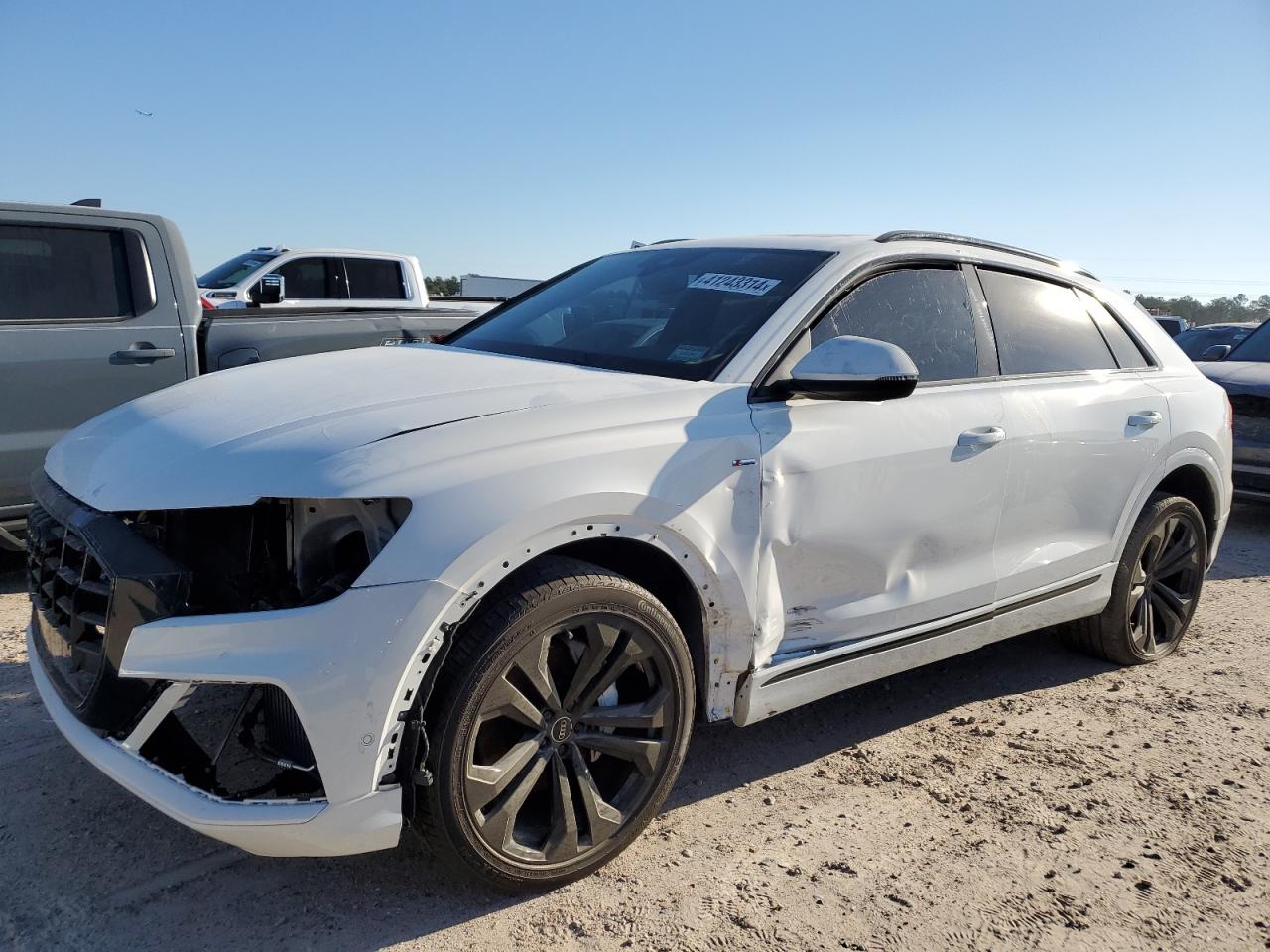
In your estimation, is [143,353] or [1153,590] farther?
[143,353]

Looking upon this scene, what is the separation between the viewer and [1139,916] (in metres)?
2.80

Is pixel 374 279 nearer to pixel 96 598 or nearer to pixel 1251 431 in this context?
pixel 1251 431

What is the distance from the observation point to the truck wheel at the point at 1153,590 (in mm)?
4508

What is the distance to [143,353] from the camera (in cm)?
550

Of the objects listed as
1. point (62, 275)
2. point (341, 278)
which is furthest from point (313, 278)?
point (62, 275)

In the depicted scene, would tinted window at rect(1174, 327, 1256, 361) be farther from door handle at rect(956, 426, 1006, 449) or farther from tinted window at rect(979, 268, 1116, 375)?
door handle at rect(956, 426, 1006, 449)

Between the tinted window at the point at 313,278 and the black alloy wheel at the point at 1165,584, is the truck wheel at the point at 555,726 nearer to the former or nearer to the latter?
the black alloy wheel at the point at 1165,584

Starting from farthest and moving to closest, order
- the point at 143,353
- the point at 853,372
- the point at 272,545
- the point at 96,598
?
1. the point at 143,353
2. the point at 853,372
3. the point at 272,545
4. the point at 96,598

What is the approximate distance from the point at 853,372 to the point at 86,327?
4.26m

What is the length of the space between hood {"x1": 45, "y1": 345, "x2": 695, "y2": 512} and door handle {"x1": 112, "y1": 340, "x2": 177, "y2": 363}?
93.7 inches

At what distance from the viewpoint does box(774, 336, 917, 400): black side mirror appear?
2.96 m

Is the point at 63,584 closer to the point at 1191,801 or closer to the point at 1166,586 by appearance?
the point at 1191,801

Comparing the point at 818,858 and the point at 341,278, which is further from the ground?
the point at 341,278

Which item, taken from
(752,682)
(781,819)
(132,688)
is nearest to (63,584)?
(132,688)
